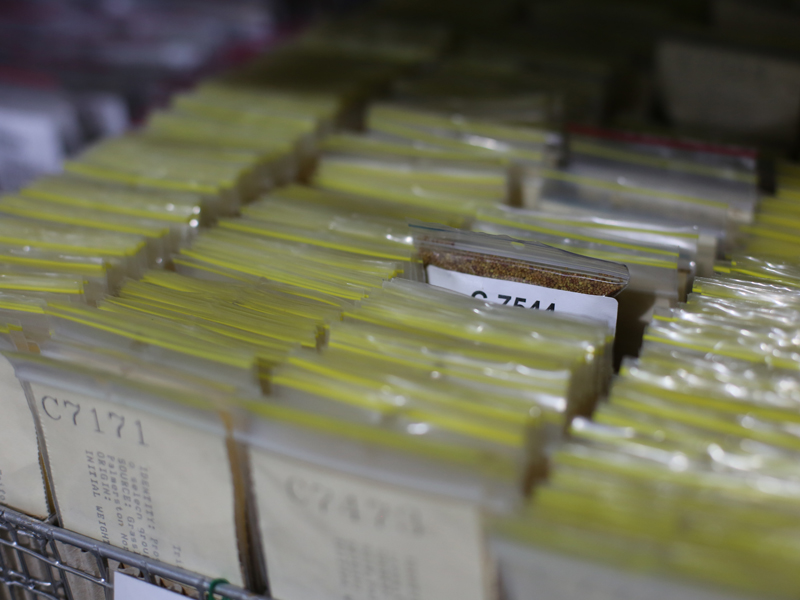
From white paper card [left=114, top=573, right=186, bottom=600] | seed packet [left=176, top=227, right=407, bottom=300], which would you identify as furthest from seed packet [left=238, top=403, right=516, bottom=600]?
seed packet [left=176, top=227, right=407, bottom=300]

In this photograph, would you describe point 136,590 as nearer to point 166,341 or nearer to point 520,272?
point 166,341

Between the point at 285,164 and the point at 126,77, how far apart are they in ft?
3.12

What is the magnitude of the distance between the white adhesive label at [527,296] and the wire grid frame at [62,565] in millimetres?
409

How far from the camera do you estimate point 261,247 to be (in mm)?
934

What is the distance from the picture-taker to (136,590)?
2.51ft

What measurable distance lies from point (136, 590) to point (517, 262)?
0.55 meters

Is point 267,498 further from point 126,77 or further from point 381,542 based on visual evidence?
point 126,77

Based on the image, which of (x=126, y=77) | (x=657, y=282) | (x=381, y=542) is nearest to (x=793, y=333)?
(x=657, y=282)

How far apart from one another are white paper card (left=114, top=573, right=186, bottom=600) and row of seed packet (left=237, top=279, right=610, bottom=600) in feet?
0.41

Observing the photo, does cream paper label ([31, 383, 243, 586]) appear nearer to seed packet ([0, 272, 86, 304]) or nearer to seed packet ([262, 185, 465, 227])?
seed packet ([0, 272, 86, 304])

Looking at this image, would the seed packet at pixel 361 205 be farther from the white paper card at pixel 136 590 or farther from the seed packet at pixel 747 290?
the white paper card at pixel 136 590

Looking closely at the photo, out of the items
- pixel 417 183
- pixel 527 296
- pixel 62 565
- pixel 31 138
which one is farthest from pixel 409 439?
pixel 31 138

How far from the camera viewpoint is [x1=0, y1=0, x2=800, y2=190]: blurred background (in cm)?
132

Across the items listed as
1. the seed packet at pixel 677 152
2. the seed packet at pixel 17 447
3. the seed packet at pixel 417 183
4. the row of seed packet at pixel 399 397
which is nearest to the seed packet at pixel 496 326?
the row of seed packet at pixel 399 397
